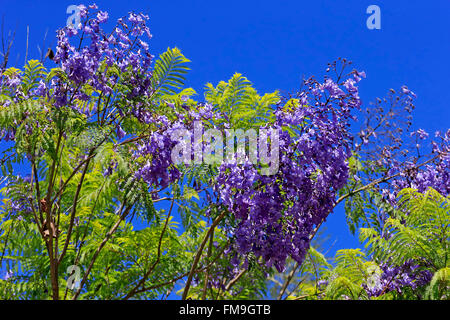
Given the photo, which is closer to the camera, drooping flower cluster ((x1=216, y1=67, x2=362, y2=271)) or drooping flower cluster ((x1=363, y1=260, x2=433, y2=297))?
drooping flower cluster ((x1=216, y1=67, x2=362, y2=271))

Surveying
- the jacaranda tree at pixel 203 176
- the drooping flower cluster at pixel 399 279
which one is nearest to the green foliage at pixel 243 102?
the jacaranda tree at pixel 203 176

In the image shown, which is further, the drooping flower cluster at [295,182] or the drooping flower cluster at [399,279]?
the drooping flower cluster at [399,279]

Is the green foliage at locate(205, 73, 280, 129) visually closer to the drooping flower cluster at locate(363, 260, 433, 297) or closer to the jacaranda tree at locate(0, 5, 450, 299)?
the jacaranda tree at locate(0, 5, 450, 299)

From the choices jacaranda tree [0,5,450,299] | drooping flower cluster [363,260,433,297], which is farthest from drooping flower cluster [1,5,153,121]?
drooping flower cluster [363,260,433,297]

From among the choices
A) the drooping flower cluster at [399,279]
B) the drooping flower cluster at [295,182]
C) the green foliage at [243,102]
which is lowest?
the drooping flower cluster at [399,279]

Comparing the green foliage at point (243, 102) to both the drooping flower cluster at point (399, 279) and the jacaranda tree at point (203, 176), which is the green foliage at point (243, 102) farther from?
the drooping flower cluster at point (399, 279)

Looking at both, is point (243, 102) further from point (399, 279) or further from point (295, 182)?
point (399, 279)

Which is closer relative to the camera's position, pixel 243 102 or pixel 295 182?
pixel 295 182

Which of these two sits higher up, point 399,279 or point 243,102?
point 243,102

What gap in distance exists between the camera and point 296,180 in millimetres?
4945

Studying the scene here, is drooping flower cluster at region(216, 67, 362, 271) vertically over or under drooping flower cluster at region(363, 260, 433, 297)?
over

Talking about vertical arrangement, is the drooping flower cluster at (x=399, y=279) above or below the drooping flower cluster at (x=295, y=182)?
below
